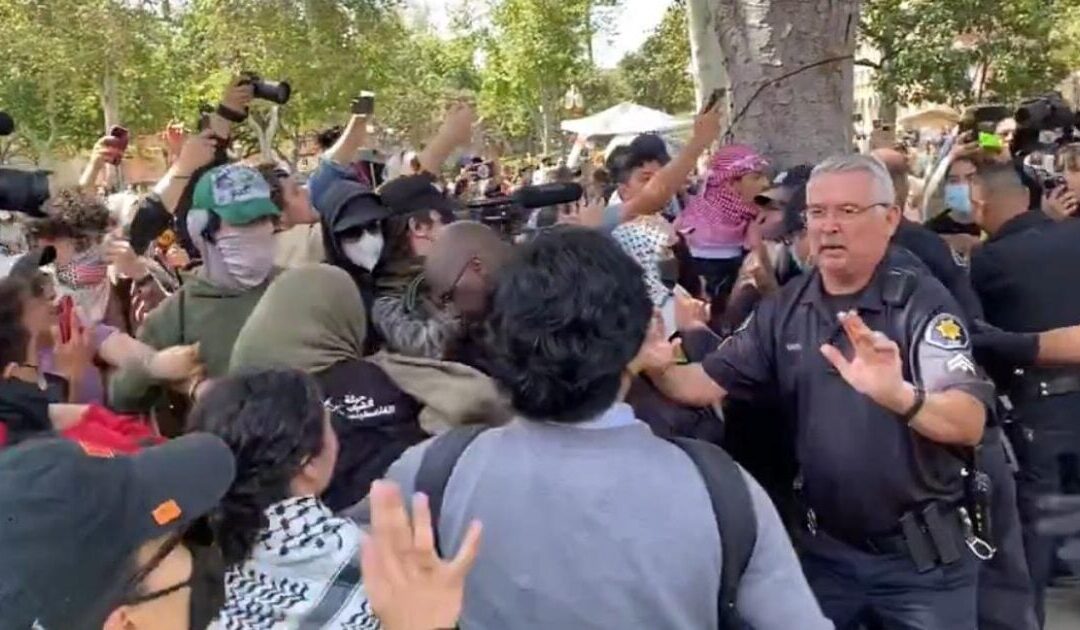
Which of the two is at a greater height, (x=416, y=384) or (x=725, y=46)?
(x=725, y=46)

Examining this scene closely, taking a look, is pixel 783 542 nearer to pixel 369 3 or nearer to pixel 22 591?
pixel 22 591

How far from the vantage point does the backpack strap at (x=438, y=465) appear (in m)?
2.20

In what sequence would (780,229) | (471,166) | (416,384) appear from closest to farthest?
(416,384) < (780,229) < (471,166)

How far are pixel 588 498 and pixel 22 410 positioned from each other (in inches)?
66.6

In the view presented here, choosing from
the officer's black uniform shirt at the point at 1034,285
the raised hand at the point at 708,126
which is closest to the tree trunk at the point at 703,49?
the raised hand at the point at 708,126

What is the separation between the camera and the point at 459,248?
3215 millimetres

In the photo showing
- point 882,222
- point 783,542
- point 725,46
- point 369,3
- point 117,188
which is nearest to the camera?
point 783,542

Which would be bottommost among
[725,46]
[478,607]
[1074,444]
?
[1074,444]

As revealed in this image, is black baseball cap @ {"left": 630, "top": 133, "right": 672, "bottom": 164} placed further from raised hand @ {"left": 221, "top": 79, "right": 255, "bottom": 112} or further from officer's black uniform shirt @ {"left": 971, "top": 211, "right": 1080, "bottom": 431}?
officer's black uniform shirt @ {"left": 971, "top": 211, "right": 1080, "bottom": 431}

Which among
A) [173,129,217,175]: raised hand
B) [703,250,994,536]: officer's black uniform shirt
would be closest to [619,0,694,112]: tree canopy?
[173,129,217,175]: raised hand

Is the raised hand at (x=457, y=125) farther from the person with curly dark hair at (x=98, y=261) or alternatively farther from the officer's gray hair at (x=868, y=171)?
the officer's gray hair at (x=868, y=171)

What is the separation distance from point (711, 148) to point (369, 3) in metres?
26.9

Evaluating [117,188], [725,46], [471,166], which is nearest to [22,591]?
[725,46]

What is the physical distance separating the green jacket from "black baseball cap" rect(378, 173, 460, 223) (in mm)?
455
